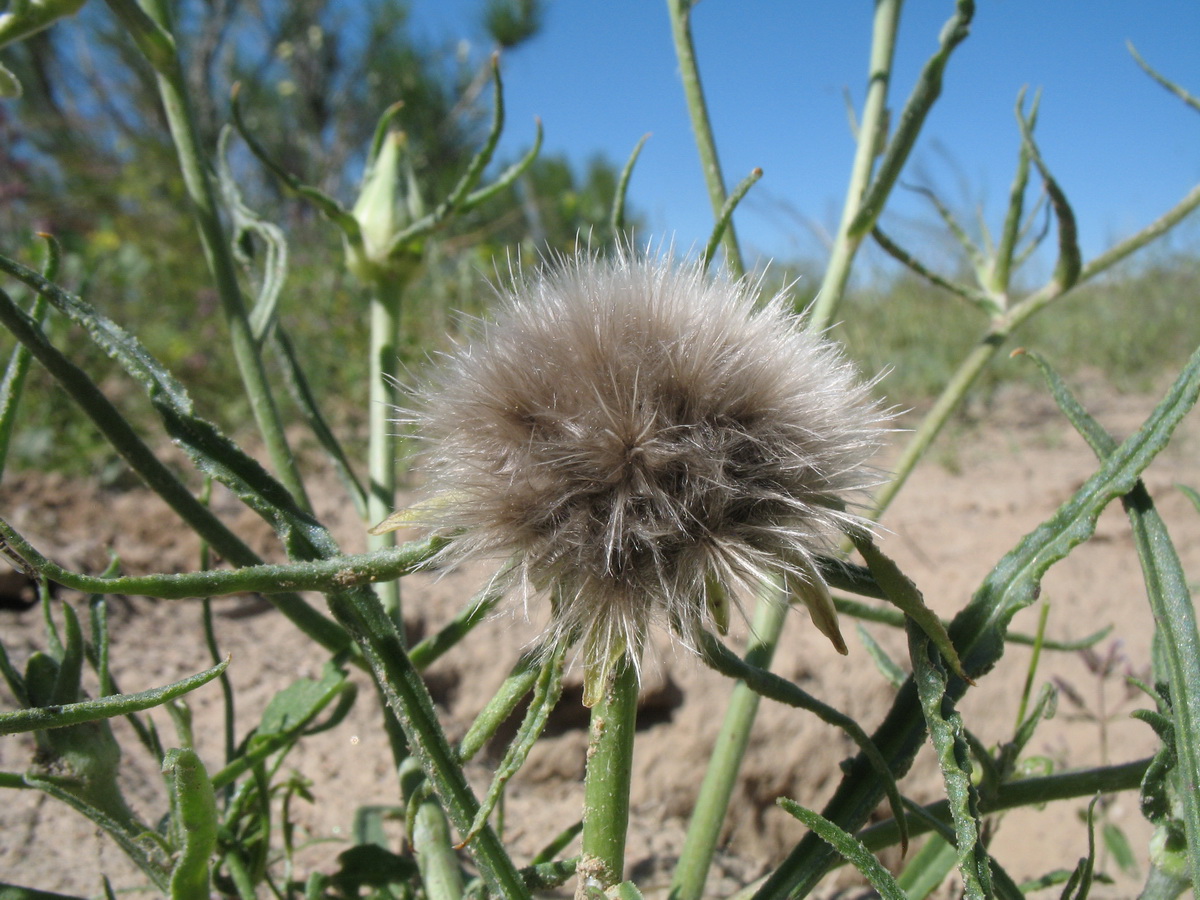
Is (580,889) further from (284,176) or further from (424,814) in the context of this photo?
(284,176)

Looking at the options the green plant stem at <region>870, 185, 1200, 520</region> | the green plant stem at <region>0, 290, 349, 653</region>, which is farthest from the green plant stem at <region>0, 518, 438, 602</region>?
the green plant stem at <region>870, 185, 1200, 520</region>

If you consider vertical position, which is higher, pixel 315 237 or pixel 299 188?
pixel 315 237

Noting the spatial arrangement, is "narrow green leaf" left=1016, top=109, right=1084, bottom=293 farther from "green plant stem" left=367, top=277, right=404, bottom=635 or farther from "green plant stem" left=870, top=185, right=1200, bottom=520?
"green plant stem" left=367, top=277, right=404, bottom=635

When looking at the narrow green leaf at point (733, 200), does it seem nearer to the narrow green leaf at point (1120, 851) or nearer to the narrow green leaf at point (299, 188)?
the narrow green leaf at point (299, 188)

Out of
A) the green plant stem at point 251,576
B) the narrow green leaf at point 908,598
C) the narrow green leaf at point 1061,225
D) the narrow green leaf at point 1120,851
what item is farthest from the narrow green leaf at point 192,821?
the narrow green leaf at point 1120,851

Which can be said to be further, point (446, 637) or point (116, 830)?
point (446, 637)

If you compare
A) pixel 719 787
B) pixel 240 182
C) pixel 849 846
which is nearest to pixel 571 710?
pixel 719 787

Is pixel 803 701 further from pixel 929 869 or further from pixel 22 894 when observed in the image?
pixel 22 894
